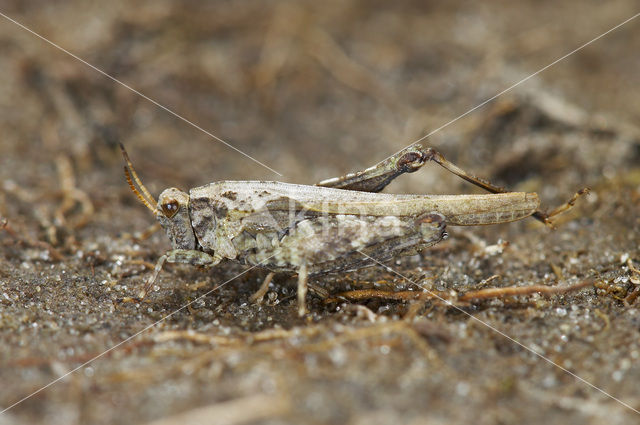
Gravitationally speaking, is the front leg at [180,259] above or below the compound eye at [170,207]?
below

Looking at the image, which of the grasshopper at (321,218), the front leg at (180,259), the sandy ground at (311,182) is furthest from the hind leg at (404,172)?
the front leg at (180,259)

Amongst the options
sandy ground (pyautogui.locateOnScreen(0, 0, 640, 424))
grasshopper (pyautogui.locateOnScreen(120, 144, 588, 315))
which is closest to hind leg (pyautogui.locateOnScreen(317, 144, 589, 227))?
grasshopper (pyautogui.locateOnScreen(120, 144, 588, 315))

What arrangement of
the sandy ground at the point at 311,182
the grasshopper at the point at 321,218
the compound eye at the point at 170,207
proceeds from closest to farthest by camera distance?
the sandy ground at the point at 311,182
the grasshopper at the point at 321,218
the compound eye at the point at 170,207

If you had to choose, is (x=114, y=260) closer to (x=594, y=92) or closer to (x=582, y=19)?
(x=594, y=92)

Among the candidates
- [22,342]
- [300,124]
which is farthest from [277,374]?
[300,124]

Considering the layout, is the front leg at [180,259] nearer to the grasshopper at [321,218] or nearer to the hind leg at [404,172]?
the grasshopper at [321,218]

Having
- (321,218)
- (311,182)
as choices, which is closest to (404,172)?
(321,218)

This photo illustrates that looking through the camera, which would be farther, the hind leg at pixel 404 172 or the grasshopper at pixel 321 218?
the hind leg at pixel 404 172
